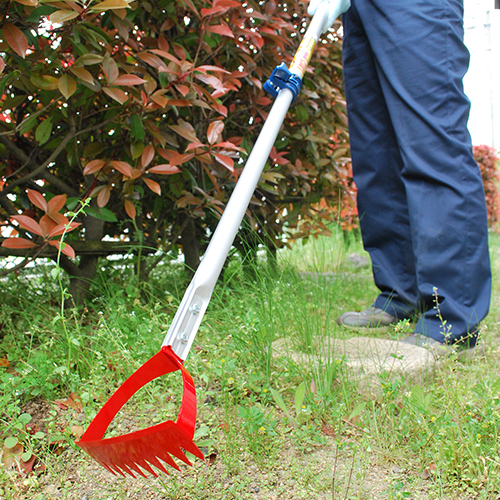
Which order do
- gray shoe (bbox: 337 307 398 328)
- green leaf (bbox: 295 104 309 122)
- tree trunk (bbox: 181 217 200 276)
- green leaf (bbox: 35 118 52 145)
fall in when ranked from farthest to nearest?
tree trunk (bbox: 181 217 200 276), green leaf (bbox: 295 104 309 122), gray shoe (bbox: 337 307 398 328), green leaf (bbox: 35 118 52 145)

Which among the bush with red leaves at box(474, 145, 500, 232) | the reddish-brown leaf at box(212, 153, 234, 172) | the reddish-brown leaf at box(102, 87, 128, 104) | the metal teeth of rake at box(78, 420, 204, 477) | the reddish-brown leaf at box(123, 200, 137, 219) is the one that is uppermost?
the reddish-brown leaf at box(102, 87, 128, 104)

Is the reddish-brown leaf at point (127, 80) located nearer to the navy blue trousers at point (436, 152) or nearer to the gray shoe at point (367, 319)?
the navy blue trousers at point (436, 152)

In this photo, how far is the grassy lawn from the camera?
3.10 feet

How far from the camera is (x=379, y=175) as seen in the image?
6.31ft

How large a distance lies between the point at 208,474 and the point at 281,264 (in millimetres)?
1401

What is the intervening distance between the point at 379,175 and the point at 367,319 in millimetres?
604

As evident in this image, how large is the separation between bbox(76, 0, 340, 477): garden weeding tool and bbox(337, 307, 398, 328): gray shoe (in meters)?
0.94

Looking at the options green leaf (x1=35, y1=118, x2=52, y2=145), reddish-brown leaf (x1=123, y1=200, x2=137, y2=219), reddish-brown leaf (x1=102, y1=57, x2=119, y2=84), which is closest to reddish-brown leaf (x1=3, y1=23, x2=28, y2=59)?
reddish-brown leaf (x1=102, y1=57, x2=119, y2=84)

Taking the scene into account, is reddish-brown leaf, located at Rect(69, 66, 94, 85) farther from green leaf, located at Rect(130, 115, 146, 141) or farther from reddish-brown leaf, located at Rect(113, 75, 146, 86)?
green leaf, located at Rect(130, 115, 146, 141)

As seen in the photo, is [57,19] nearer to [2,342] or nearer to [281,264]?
[2,342]

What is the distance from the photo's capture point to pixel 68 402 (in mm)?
1223

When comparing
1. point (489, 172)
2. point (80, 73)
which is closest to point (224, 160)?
point (80, 73)

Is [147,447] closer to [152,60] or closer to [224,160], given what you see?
[224,160]

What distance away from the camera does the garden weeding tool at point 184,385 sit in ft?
2.42
